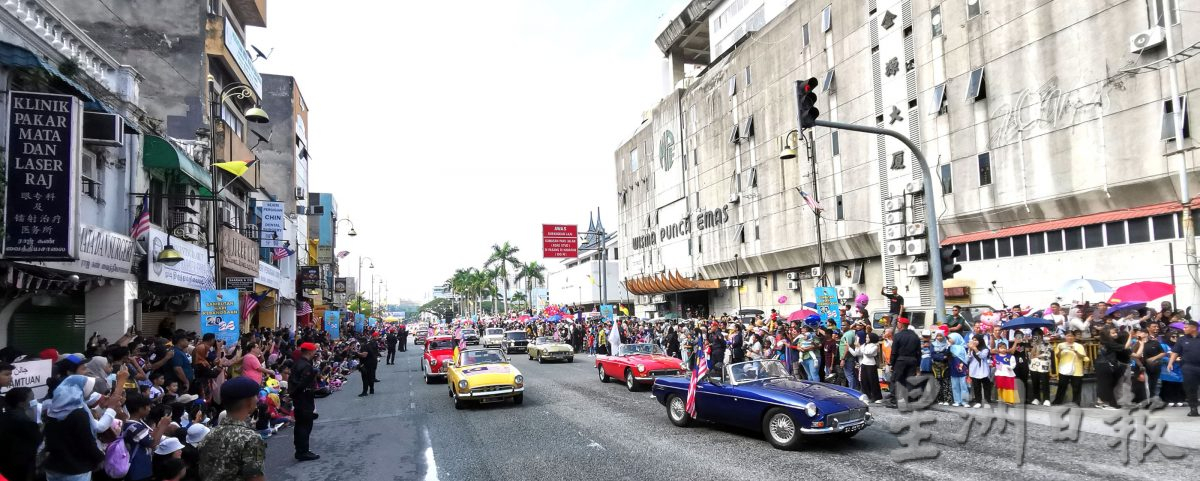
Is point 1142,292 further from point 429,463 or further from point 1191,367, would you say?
point 429,463

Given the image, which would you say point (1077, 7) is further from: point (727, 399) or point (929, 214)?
point (727, 399)

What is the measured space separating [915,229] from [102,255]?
91.6ft

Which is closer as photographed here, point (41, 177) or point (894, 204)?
point (41, 177)

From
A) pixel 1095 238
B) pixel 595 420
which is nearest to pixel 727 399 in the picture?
pixel 595 420

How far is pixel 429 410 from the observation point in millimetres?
14617

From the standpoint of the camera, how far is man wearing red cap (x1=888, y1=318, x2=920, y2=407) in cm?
1237

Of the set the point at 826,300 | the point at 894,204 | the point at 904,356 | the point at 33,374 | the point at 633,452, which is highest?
the point at 894,204

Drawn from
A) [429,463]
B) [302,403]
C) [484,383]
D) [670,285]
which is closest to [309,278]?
[670,285]

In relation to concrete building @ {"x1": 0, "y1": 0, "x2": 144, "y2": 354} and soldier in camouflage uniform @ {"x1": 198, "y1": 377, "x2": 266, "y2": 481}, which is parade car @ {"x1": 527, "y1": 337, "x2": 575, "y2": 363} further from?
soldier in camouflage uniform @ {"x1": 198, "y1": 377, "x2": 266, "y2": 481}

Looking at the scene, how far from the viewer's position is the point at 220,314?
15.2 meters

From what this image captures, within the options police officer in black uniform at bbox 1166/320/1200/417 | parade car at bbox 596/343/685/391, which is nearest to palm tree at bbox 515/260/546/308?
parade car at bbox 596/343/685/391

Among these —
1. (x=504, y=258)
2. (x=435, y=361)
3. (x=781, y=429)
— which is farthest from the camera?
(x=504, y=258)

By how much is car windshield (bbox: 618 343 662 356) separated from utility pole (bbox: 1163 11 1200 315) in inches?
574

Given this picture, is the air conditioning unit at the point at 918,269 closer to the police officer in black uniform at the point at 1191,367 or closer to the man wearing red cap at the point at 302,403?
the police officer in black uniform at the point at 1191,367
